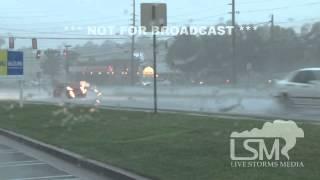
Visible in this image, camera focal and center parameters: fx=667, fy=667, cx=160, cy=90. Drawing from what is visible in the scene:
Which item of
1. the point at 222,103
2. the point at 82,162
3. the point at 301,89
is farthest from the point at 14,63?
the point at 82,162

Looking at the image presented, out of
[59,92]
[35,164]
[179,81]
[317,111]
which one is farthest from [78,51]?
[35,164]

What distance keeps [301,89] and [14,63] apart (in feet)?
49.4

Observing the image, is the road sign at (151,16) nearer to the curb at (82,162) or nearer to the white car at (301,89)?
the curb at (82,162)

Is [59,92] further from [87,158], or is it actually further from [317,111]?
[87,158]

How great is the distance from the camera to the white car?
924 inches

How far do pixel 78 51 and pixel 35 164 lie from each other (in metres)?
99.8

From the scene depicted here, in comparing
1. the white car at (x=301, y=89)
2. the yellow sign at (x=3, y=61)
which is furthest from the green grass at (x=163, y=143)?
the yellow sign at (x=3, y=61)

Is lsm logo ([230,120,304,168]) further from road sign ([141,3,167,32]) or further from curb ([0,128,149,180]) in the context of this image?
road sign ([141,3,167,32])

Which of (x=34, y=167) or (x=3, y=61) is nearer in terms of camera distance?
(x=34, y=167)

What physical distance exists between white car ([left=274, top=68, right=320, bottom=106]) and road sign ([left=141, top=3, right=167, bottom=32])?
6759 mm

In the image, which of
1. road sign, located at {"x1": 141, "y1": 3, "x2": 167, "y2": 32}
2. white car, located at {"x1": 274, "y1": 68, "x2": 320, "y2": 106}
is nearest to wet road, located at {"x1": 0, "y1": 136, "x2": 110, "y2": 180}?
road sign, located at {"x1": 141, "y1": 3, "x2": 167, "y2": 32}

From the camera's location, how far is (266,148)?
433 inches

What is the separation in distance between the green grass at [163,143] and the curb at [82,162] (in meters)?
0.19

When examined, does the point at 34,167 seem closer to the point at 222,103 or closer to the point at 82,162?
the point at 82,162
